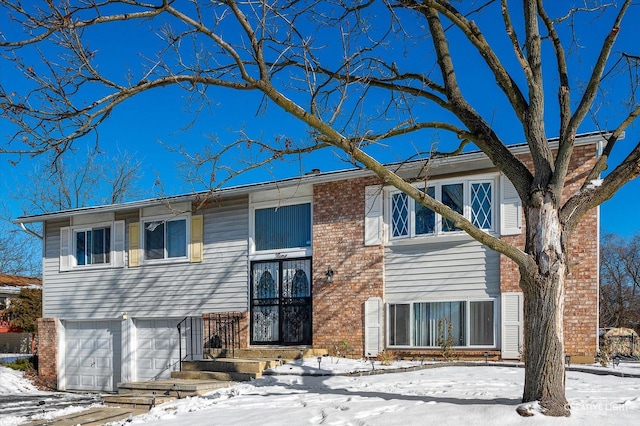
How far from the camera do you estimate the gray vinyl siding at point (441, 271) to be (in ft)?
42.7

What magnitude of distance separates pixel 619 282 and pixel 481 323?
2835 cm

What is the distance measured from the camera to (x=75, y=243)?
18547mm

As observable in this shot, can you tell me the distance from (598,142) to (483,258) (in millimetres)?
3015

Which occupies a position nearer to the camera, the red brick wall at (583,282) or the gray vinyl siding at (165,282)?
the red brick wall at (583,282)

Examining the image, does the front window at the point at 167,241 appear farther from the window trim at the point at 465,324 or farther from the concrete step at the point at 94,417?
the concrete step at the point at 94,417

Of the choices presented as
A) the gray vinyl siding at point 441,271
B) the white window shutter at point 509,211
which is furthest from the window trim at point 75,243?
the white window shutter at point 509,211

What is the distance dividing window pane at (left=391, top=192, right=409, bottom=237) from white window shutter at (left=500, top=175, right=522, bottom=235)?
6.60 ft

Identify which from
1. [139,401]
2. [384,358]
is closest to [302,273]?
[384,358]

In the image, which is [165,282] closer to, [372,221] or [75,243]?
[75,243]

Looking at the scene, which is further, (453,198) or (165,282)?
(165,282)

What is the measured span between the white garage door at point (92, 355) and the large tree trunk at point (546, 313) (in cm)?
1326

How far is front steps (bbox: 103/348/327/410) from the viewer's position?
35.9ft

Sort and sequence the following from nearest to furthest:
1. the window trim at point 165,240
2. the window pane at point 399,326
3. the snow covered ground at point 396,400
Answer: the snow covered ground at point 396,400 < the window pane at point 399,326 < the window trim at point 165,240

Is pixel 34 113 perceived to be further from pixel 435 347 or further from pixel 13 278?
pixel 13 278
